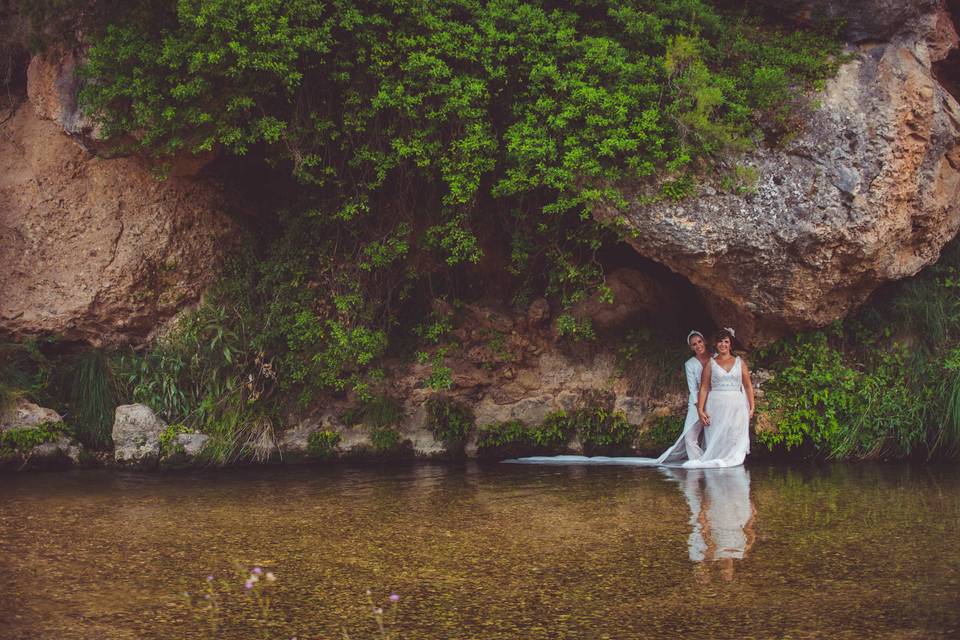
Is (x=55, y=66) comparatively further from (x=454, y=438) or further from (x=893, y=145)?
(x=893, y=145)

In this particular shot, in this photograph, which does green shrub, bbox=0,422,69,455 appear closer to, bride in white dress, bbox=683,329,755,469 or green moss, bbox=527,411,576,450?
green moss, bbox=527,411,576,450

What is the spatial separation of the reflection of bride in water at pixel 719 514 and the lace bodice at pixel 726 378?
82 cm

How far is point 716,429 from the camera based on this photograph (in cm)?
970

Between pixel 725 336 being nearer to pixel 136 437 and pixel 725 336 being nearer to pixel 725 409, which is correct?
pixel 725 409

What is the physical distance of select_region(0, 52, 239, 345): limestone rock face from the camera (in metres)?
10.7

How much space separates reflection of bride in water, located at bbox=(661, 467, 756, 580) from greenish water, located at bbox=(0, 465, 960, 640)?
2cm

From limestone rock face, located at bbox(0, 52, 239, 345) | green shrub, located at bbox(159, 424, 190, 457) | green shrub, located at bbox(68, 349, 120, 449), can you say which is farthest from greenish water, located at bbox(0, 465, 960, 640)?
limestone rock face, located at bbox(0, 52, 239, 345)

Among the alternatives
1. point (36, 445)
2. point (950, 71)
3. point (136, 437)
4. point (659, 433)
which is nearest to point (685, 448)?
point (659, 433)

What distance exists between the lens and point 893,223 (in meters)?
9.08

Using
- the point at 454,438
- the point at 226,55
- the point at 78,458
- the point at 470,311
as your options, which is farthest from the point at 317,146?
the point at 78,458

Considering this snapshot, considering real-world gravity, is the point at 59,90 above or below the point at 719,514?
above

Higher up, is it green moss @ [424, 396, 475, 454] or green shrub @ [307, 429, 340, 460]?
green moss @ [424, 396, 475, 454]

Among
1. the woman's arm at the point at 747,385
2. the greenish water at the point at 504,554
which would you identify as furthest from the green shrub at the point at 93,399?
the woman's arm at the point at 747,385

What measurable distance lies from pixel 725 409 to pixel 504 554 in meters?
4.63
